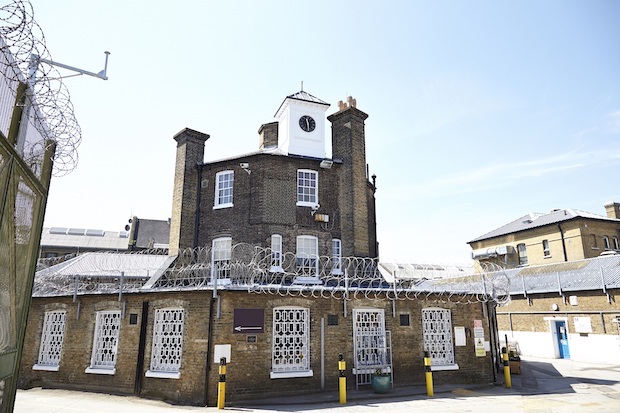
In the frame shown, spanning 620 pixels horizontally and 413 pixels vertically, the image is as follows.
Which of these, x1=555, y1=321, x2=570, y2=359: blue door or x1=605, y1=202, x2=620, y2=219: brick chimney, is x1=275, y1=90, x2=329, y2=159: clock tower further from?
x1=605, y1=202, x2=620, y2=219: brick chimney

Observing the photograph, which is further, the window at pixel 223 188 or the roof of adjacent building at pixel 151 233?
the roof of adjacent building at pixel 151 233

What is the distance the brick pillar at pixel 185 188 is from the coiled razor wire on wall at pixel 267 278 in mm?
986

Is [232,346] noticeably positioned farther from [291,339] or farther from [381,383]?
[381,383]

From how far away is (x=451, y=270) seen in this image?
600 inches

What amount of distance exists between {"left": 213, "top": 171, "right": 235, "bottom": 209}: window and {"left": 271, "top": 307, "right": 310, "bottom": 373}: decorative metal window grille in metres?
9.20

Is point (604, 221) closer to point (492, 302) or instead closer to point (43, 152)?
point (492, 302)

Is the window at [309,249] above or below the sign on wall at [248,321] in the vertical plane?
above

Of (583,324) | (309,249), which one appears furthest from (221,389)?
(583,324)

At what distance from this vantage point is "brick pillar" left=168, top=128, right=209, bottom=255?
20.5 meters

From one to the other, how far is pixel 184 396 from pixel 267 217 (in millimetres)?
9559

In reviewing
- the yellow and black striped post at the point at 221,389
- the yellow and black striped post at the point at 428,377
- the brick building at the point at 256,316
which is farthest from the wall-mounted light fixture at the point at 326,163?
the yellow and black striped post at the point at 221,389

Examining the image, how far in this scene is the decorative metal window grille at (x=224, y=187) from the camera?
2072cm

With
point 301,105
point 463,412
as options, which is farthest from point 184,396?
point 301,105

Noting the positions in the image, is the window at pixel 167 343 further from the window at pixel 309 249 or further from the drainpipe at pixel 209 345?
the window at pixel 309 249
